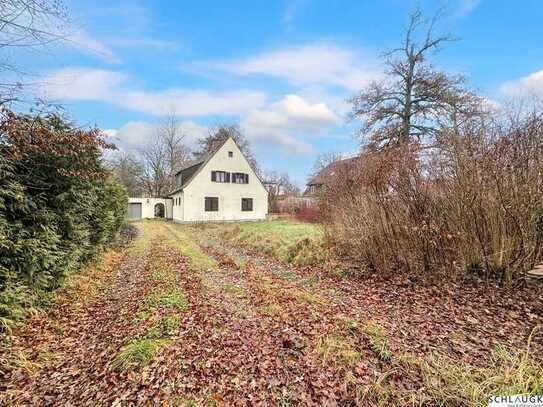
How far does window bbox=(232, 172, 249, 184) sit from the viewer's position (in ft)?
81.2

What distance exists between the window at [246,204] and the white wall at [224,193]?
27 centimetres

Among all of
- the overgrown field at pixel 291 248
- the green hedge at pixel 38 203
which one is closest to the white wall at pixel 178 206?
the overgrown field at pixel 291 248

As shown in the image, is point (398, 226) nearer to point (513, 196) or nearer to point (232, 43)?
point (513, 196)

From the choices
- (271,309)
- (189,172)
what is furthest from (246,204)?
(271,309)

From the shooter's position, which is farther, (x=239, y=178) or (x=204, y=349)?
(x=239, y=178)

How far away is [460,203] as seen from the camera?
16.6 ft

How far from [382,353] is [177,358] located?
7.66 ft

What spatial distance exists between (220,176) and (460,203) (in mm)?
20686

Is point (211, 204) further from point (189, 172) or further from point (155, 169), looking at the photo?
point (155, 169)

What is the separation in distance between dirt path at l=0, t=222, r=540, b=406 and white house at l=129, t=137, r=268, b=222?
17.4m

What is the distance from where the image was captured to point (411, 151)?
5.70 meters

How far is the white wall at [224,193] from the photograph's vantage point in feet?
75.6

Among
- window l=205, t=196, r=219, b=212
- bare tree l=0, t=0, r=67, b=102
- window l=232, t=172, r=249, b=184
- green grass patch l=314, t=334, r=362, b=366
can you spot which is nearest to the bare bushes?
green grass patch l=314, t=334, r=362, b=366

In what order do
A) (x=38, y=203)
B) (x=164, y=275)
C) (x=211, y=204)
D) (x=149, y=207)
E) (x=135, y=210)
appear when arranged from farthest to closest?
(x=149, y=207) < (x=135, y=210) < (x=211, y=204) < (x=164, y=275) < (x=38, y=203)
